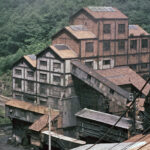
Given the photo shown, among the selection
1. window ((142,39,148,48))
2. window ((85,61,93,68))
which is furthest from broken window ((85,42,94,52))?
window ((142,39,148,48))

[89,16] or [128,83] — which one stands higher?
[89,16]

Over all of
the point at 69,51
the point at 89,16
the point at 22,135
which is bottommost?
the point at 22,135

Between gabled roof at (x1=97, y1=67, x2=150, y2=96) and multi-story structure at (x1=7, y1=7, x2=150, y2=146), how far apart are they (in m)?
0.11

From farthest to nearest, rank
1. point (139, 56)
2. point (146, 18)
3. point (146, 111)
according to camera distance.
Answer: point (146, 18) < point (139, 56) < point (146, 111)

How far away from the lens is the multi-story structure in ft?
116

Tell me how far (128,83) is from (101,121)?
8.10 m

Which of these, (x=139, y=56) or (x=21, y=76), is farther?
(x=139, y=56)

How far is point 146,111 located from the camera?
17750 mm

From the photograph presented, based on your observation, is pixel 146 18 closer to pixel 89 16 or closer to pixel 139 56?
pixel 139 56

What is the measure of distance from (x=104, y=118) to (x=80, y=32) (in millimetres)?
11451

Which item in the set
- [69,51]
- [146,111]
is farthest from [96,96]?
[146,111]

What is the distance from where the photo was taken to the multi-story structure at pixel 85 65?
116ft

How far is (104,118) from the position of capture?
3175cm

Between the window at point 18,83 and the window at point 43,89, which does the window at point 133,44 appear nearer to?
the window at point 43,89
